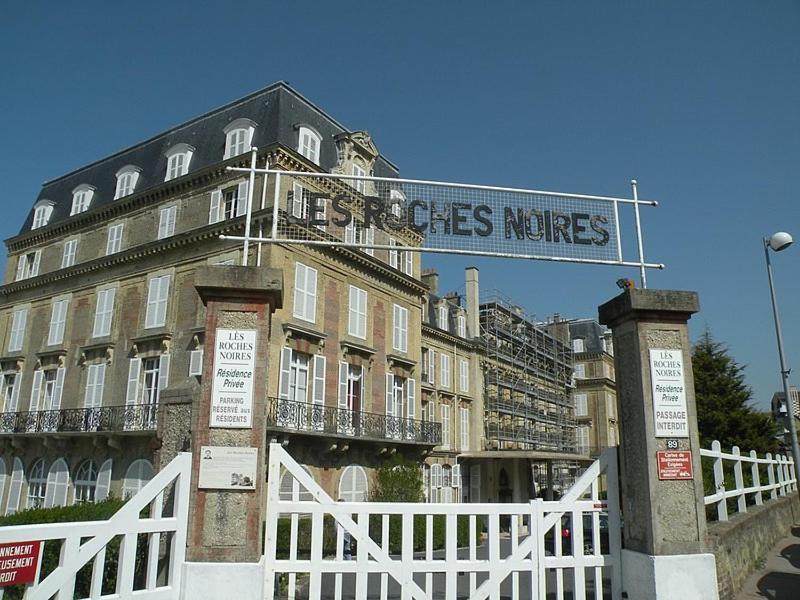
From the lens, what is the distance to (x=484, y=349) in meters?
37.3

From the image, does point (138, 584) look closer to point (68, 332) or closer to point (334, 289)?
point (334, 289)

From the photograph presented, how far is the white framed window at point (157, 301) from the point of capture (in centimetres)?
2294

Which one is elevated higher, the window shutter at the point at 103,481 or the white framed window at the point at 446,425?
the white framed window at the point at 446,425

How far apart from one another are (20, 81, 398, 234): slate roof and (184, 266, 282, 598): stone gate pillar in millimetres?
16944

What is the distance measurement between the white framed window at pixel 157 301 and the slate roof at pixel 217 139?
422 centimetres

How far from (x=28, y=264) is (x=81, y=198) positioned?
458 cm

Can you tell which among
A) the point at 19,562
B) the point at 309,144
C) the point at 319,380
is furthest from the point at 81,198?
the point at 19,562

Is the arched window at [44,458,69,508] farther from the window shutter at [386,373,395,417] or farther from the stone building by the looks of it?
the window shutter at [386,373,395,417]

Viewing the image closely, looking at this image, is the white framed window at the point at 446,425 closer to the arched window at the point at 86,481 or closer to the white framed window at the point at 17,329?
the arched window at the point at 86,481

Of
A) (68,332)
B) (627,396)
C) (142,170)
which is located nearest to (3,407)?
(68,332)

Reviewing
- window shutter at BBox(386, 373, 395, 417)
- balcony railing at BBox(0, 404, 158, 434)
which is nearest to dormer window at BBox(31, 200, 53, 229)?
balcony railing at BBox(0, 404, 158, 434)

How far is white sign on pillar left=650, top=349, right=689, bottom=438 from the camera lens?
6.27m

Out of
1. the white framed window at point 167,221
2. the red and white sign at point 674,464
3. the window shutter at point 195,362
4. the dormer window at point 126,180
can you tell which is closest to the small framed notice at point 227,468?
the red and white sign at point 674,464

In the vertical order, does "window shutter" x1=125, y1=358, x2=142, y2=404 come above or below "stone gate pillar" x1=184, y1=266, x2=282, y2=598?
above
